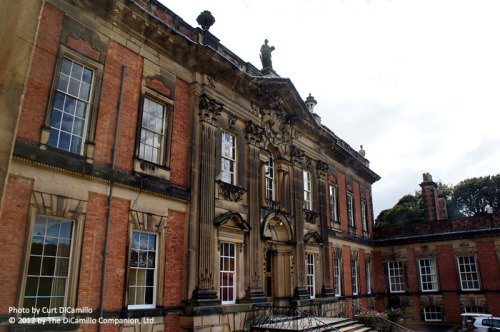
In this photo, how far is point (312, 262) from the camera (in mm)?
18812

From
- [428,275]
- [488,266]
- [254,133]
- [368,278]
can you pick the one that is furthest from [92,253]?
[488,266]

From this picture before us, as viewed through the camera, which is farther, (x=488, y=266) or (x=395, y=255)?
(x=395, y=255)

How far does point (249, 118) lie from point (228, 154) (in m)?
2.02

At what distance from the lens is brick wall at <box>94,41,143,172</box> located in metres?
10.1

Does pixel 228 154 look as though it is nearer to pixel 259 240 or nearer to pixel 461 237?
pixel 259 240

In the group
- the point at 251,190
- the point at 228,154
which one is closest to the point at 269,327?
the point at 251,190

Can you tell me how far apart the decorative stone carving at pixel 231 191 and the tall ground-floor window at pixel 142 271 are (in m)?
3.25

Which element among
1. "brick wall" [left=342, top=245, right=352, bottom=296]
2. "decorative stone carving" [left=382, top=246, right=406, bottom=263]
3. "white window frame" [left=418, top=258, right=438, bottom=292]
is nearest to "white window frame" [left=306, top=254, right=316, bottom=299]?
"brick wall" [left=342, top=245, right=352, bottom=296]

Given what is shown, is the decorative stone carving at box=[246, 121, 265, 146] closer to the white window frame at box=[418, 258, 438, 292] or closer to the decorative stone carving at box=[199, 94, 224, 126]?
the decorative stone carving at box=[199, 94, 224, 126]

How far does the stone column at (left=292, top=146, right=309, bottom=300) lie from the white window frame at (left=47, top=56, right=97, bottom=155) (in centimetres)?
1041

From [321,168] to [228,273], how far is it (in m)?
9.67

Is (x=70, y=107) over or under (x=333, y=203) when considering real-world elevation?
under

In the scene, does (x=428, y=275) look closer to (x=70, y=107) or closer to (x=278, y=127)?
(x=278, y=127)

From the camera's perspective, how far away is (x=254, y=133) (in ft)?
50.3
